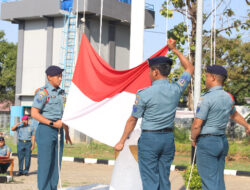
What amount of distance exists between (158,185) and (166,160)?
0.99 feet

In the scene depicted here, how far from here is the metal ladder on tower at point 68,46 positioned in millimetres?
25781

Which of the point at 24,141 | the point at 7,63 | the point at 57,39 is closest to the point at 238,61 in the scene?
the point at 57,39

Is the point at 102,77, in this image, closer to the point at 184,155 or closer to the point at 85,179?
the point at 85,179

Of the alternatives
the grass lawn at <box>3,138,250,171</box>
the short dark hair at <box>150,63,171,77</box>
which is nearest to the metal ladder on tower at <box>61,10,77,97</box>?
the grass lawn at <box>3,138,250,171</box>

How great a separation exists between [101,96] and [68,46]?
19129mm

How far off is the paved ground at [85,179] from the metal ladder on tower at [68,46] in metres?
11.4

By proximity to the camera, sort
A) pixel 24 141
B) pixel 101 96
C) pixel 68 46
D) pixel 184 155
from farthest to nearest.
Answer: pixel 68 46
pixel 184 155
pixel 24 141
pixel 101 96

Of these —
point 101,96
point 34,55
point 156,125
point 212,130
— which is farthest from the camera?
point 34,55

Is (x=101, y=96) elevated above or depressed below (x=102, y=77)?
below

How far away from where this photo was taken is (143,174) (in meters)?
5.36

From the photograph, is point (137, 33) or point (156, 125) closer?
point (156, 125)

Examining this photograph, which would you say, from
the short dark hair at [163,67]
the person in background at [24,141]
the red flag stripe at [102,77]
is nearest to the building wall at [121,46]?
the person in background at [24,141]

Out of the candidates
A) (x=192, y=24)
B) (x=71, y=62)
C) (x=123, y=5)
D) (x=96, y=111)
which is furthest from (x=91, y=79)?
(x=123, y=5)

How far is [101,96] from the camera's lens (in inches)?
304
